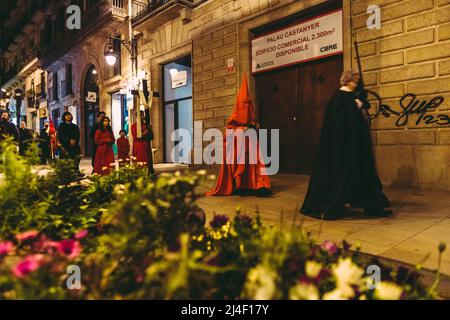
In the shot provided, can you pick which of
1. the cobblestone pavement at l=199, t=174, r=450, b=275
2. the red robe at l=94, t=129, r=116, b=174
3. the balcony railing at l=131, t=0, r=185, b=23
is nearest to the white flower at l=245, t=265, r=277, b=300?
the cobblestone pavement at l=199, t=174, r=450, b=275

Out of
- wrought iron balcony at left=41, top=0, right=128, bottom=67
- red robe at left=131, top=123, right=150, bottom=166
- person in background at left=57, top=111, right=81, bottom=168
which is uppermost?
wrought iron balcony at left=41, top=0, right=128, bottom=67

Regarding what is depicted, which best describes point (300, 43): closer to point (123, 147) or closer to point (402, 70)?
point (402, 70)

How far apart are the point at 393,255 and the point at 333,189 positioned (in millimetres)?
1445

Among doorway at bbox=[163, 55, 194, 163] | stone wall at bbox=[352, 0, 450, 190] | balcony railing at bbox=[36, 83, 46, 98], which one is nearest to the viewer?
stone wall at bbox=[352, 0, 450, 190]

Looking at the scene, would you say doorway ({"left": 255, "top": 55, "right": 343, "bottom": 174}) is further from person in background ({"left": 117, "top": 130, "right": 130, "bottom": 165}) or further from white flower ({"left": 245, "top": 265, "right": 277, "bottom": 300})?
white flower ({"left": 245, "top": 265, "right": 277, "bottom": 300})

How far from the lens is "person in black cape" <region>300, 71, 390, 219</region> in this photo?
13.5ft

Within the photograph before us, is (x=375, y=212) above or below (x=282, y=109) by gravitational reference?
below

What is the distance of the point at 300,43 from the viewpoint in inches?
323

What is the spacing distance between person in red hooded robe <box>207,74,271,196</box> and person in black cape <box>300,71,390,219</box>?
171 centimetres

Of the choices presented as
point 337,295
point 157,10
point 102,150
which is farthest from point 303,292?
point 157,10

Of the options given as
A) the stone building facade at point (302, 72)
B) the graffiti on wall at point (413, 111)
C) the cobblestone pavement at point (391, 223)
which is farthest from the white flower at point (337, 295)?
the graffiti on wall at point (413, 111)

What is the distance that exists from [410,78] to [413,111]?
2.01 feet

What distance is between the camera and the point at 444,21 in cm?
568
